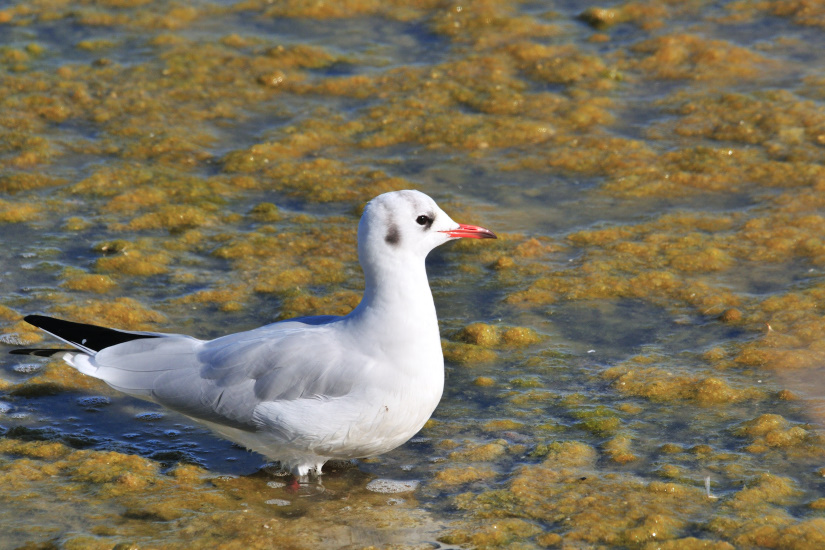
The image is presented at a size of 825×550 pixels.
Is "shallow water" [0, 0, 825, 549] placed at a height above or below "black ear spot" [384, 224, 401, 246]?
below

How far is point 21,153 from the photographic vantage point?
7.04 metres

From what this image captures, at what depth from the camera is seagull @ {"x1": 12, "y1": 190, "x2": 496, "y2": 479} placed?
4.00 metres

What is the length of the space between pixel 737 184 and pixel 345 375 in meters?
3.72

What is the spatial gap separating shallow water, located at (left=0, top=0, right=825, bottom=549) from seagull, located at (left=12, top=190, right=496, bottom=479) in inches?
11.5

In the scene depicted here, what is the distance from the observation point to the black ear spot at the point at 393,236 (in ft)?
13.4

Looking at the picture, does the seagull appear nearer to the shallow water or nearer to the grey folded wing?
the grey folded wing

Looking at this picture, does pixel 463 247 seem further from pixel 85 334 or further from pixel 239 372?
pixel 85 334

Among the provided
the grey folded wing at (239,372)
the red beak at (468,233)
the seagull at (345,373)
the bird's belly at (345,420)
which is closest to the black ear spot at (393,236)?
the seagull at (345,373)

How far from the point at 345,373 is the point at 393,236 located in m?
0.58

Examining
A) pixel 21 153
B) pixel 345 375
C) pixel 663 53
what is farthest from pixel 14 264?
pixel 663 53

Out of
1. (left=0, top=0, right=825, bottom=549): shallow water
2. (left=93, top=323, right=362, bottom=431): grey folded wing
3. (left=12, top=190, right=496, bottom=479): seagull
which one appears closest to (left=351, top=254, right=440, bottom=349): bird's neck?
(left=12, top=190, right=496, bottom=479): seagull

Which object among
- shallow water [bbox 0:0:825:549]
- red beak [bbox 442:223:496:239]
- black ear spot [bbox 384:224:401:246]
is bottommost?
shallow water [bbox 0:0:825:549]

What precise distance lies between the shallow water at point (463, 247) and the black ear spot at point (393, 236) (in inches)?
39.0

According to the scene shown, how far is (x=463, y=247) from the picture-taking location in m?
6.26
